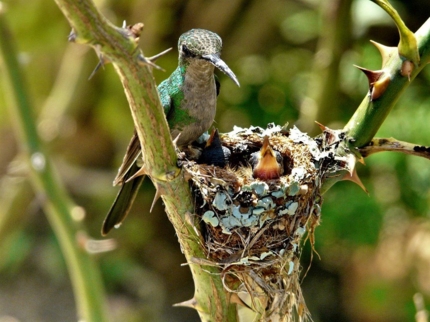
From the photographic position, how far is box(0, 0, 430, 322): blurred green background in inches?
189

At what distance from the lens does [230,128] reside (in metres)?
5.82

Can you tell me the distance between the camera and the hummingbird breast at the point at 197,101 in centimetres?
277

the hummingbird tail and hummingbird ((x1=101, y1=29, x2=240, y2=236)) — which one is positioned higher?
hummingbird ((x1=101, y1=29, x2=240, y2=236))

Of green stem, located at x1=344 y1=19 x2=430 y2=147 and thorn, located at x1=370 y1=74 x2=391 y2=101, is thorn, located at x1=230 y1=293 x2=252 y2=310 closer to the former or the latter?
green stem, located at x1=344 y1=19 x2=430 y2=147

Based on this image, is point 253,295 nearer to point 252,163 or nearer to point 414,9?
point 252,163

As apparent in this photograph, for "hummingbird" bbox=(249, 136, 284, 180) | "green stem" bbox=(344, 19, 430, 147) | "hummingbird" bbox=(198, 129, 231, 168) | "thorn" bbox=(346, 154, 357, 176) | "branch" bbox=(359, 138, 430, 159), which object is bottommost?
"hummingbird" bbox=(198, 129, 231, 168)

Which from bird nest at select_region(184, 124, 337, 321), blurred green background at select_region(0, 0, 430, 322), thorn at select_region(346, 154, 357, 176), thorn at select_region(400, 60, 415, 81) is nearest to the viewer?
thorn at select_region(400, 60, 415, 81)

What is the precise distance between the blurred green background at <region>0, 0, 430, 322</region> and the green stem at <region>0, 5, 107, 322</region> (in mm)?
1239

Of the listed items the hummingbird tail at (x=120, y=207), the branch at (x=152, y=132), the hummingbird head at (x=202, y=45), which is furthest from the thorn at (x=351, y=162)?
the hummingbird tail at (x=120, y=207)

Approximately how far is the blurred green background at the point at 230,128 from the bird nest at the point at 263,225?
217 centimetres

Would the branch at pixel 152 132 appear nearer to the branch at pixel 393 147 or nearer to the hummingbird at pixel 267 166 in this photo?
the branch at pixel 393 147

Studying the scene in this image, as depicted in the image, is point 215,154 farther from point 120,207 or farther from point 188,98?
point 120,207

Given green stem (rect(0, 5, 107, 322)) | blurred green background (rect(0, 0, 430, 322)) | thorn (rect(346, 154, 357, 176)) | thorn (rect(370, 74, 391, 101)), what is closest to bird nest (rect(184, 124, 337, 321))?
thorn (rect(346, 154, 357, 176))

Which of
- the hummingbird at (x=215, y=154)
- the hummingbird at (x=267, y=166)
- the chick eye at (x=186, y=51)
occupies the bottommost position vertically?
the hummingbird at (x=215, y=154)
